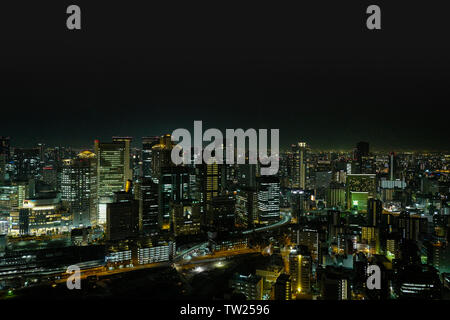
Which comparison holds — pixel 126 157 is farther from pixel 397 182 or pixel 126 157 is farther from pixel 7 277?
pixel 397 182

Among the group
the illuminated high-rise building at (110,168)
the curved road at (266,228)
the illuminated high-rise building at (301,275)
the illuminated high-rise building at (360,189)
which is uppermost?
the illuminated high-rise building at (110,168)

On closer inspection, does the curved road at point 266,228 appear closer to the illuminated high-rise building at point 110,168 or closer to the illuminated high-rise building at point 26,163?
the illuminated high-rise building at point 110,168

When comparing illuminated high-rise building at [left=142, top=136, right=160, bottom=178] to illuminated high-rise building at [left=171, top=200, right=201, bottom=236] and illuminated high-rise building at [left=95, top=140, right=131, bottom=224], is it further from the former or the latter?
illuminated high-rise building at [left=171, top=200, right=201, bottom=236]

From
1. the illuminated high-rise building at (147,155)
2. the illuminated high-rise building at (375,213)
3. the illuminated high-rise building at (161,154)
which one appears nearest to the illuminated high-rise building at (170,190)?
the illuminated high-rise building at (161,154)

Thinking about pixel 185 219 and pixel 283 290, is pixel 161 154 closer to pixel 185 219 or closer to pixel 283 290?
pixel 185 219

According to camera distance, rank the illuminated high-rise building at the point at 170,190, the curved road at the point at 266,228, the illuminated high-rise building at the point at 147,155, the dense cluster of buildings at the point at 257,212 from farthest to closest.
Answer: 1. the illuminated high-rise building at the point at 147,155
2. the illuminated high-rise building at the point at 170,190
3. the curved road at the point at 266,228
4. the dense cluster of buildings at the point at 257,212

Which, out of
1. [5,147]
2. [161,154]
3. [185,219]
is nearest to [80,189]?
[5,147]

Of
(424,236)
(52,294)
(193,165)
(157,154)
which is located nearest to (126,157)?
(157,154)

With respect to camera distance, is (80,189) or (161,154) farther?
(161,154)

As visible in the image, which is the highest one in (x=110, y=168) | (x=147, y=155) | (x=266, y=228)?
(x=147, y=155)

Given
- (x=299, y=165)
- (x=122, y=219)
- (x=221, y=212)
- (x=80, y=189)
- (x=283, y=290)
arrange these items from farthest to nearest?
1. (x=299, y=165)
2. (x=80, y=189)
3. (x=221, y=212)
4. (x=122, y=219)
5. (x=283, y=290)

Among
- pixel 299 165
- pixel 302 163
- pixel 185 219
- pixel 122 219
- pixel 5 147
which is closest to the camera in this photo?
pixel 122 219
